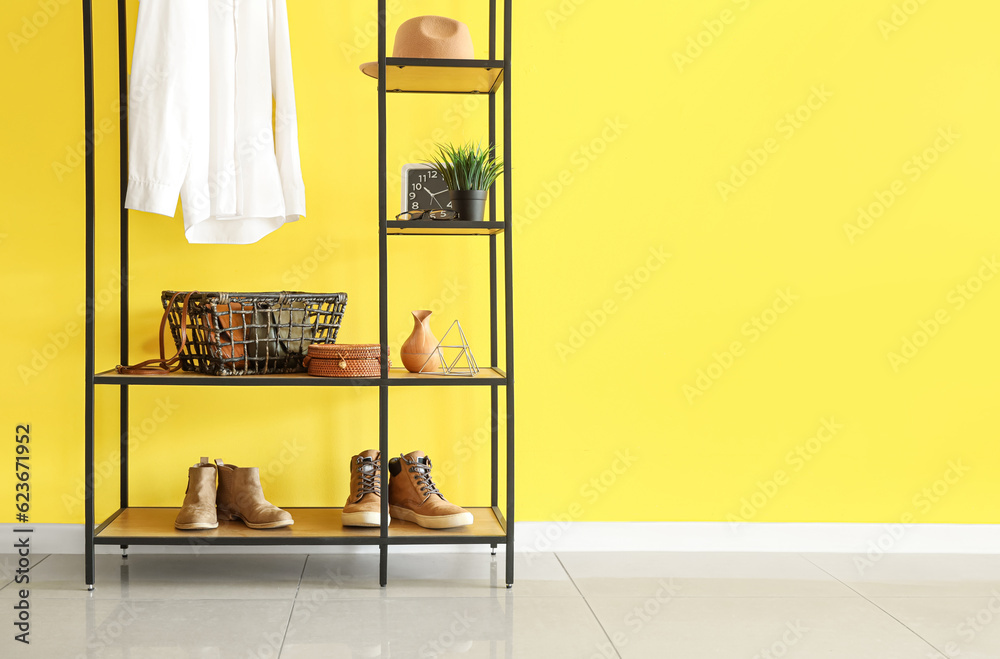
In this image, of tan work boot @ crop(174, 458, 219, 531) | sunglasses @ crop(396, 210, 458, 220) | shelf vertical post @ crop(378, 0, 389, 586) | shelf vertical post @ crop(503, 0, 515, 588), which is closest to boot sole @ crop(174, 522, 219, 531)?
tan work boot @ crop(174, 458, 219, 531)

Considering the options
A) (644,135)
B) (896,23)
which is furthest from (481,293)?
(896,23)

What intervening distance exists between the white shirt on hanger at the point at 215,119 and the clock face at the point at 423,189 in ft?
0.96

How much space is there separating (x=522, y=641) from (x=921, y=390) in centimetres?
154

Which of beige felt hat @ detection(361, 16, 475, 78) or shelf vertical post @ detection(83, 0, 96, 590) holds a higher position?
beige felt hat @ detection(361, 16, 475, 78)

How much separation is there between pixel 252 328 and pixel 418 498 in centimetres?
63

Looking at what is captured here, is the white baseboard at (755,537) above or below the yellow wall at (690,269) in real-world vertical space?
below

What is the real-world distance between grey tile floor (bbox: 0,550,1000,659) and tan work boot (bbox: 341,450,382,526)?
0.17 m

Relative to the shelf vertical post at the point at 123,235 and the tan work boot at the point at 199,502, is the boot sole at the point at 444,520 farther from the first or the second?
the shelf vertical post at the point at 123,235

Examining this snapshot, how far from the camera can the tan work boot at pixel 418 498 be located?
2230mm

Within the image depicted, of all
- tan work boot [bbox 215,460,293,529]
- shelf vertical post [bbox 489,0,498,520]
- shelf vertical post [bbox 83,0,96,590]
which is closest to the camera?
shelf vertical post [bbox 83,0,96,590]

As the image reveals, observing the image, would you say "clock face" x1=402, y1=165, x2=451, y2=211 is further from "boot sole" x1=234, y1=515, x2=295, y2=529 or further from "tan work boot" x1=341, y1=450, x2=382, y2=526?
"boot sole" x1=234, y1=515, x2=295, y2=529

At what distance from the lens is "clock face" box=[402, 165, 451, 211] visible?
2.38 meters

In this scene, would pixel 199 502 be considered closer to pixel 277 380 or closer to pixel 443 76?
pixel 277 380

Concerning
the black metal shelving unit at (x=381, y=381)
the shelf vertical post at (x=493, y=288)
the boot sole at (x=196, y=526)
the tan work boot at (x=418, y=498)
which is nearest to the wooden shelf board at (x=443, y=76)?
the black metal shelving unit at (x=381, y=381)
